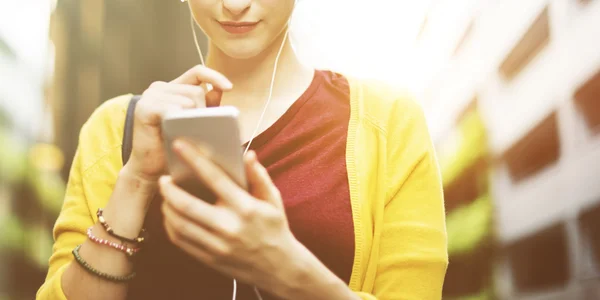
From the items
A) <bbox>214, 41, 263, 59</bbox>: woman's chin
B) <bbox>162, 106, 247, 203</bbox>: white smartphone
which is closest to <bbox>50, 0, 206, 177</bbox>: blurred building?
<bbox>214, 41, 263, 59</bbox>: woman's chin

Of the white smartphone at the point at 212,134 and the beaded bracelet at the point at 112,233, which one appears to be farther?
the beaded bracelet at the point at 112,233

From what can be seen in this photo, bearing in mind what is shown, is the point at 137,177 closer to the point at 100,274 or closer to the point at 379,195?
the point at 100,274

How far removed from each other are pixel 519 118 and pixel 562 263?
0.23m

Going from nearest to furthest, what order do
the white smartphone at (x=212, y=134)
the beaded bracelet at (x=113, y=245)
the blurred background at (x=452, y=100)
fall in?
the white smartphone at (x=212, y=134), the beaded bracelet at (x=113, y=245), the blurred background at (x=452, y=100)

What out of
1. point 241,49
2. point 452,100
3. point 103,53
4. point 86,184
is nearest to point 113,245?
point 86,184

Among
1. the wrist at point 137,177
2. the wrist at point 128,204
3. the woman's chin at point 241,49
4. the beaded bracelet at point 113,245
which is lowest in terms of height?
the beaded bracelet at point 113,245

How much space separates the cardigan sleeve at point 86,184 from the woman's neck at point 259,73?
0.15 meters

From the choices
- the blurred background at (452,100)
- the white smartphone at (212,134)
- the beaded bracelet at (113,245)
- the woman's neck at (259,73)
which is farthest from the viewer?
the blurred background at (452,100)

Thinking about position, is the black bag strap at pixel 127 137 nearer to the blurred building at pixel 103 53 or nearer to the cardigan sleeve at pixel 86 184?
the cardigan sleeve at pixel 86 184

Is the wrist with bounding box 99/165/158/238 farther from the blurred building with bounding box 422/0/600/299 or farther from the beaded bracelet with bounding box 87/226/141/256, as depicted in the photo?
the blurred building with bounding box 422/0/600/299

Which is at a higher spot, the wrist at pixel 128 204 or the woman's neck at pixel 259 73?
the woman's neck at pixel 259 73

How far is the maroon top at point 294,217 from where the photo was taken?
66 cm

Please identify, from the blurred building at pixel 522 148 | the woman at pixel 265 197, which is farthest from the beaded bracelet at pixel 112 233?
the blurred building at pixel 522 148

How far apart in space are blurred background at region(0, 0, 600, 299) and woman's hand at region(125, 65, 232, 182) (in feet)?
0.84
